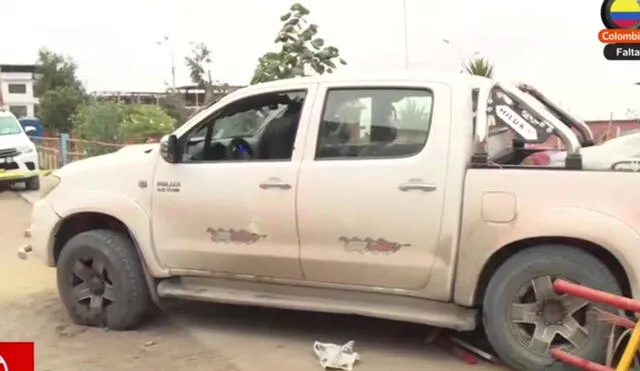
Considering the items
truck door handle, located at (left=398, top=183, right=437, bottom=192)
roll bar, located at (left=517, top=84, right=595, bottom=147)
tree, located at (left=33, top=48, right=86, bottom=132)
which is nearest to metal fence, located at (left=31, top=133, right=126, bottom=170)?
roll bar, located at (left=517, top=84, right=595, bottom=147)

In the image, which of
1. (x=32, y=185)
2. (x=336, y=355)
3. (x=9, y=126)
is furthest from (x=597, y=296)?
(x=9, y=126)

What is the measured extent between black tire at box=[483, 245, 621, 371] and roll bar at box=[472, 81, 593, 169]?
0.54 metres

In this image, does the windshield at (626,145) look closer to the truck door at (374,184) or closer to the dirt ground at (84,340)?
the truck door at (374,184)

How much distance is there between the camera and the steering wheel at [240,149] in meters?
4.98

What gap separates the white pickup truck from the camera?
4090mm

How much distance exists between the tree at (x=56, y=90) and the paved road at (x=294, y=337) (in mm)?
44978

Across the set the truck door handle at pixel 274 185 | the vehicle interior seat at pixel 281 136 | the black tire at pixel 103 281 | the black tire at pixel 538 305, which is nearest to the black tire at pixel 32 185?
the black tire at pixel 103 281

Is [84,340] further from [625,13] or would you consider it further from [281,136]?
[625,13]

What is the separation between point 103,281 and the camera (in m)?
5.32

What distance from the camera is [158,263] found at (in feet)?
16.9

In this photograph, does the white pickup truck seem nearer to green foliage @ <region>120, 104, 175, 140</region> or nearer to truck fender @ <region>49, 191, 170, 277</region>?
truck fender @ <region>49, 191, 170, 277</region>

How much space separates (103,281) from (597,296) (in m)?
3.39

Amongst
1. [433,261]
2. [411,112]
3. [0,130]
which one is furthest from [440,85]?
[0,130]

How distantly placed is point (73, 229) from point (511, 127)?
3.29m
